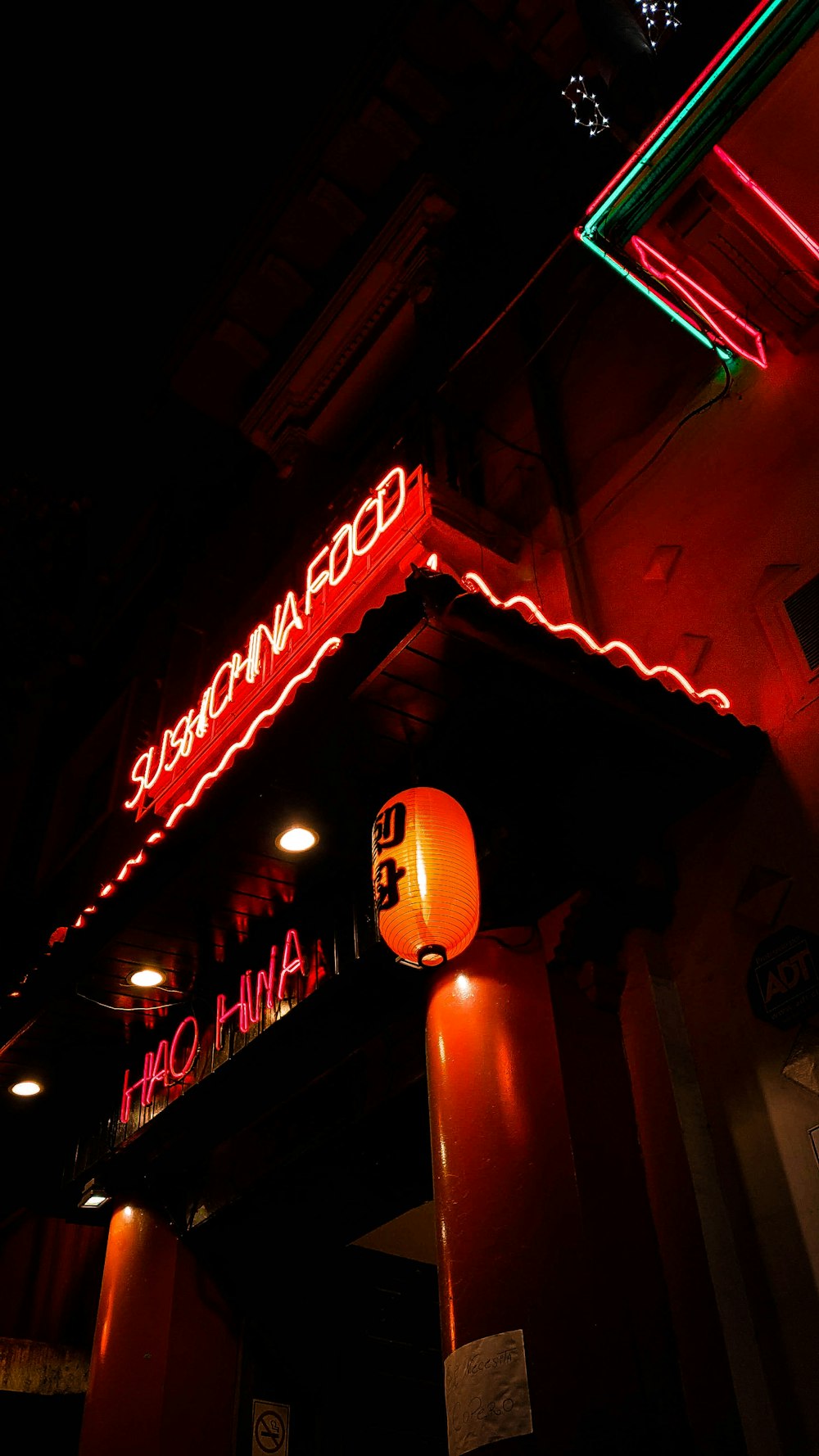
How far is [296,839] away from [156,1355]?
453 cm

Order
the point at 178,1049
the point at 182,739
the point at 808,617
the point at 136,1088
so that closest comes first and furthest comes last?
the point at 808,617 → the point at 178,1049 → the point at 136,1088 → the point at 182,739

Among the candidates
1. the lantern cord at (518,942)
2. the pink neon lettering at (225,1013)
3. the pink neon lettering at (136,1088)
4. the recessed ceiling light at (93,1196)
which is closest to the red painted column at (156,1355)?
the recessed ceiling light at (93,1196)

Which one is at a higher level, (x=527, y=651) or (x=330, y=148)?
(x=330, y=148)

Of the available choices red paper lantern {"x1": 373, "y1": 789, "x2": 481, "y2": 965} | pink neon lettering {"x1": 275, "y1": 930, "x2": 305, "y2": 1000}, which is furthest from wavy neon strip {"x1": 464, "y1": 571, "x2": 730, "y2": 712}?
pink neon lettering {"x1": 275, "y1": 930, "x2": 305, "y2": 1000}

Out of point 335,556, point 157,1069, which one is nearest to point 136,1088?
point 157,1069

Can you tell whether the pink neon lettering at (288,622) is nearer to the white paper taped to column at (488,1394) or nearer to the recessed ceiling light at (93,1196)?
the recessed ceiling light at (93,1196)

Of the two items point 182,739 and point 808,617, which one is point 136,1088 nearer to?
point 182,739

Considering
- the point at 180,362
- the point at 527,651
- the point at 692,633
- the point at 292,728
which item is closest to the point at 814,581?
the point at 692,633

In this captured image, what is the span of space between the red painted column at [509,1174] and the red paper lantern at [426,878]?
1.83 feet

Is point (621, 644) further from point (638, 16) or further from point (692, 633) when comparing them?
point (638, 16)

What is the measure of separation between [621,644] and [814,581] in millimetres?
1259

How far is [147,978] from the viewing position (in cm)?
855

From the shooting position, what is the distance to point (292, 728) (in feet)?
20.2

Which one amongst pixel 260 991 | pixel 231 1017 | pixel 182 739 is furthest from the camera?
pixel 182 739
